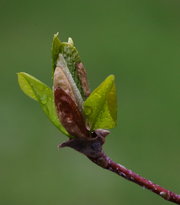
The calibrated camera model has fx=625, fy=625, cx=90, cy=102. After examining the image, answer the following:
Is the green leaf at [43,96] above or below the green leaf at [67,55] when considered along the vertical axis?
below

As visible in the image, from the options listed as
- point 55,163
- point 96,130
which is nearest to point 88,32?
point 55,163

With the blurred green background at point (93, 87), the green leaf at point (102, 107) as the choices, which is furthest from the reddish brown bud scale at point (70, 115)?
the blurred green background at point (93, 87)

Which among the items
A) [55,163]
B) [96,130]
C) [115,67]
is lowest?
[55,163]

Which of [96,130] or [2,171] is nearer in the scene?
[96,130]

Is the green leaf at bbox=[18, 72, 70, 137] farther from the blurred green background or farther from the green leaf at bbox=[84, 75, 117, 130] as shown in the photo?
the blurred green background

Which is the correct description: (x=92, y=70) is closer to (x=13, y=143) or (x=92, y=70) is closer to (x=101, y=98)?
(x=13, y=143)

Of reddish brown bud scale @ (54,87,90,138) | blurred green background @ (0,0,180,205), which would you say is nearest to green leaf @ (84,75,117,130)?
reddish brown bud scale @ (54,87,90,138)

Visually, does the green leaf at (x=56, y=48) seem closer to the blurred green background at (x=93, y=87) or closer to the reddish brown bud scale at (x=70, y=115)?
the reddish brown bud scale at (x=70, y=115)
